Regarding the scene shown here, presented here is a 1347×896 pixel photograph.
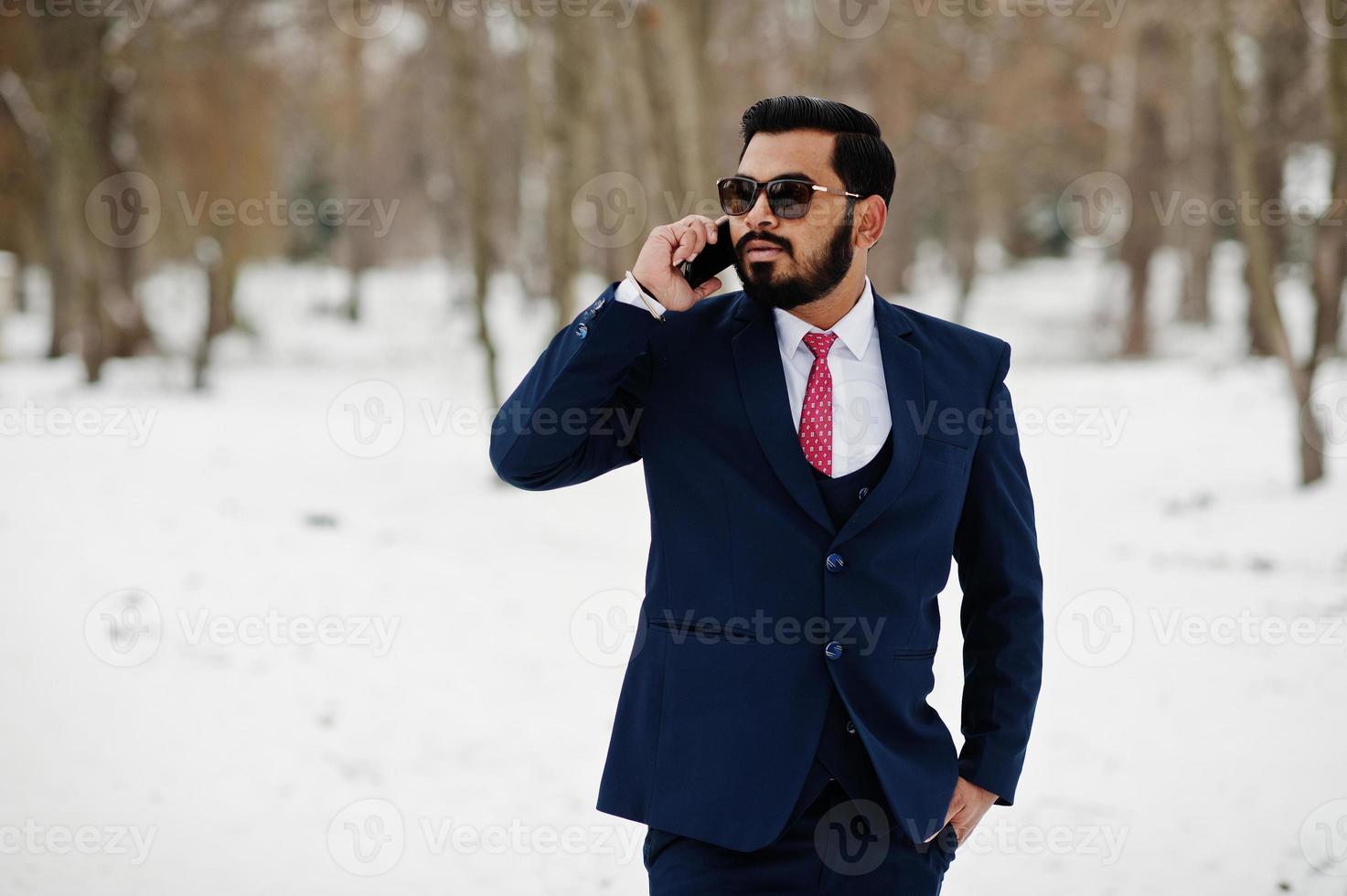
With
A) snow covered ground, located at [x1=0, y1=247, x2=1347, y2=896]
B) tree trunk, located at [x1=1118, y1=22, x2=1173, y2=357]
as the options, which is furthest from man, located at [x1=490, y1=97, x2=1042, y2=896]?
tree trunk, located at [x1=1118, y1=22, x2=1173, y2=357]

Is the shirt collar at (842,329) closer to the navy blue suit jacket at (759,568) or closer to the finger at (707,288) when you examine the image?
the navy blue suit jacket at (759,568)

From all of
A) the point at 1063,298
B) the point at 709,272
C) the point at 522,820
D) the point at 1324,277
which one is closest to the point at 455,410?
the point at 1324,277

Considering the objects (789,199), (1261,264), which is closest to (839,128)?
(789,199)

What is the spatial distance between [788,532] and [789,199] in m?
0.64

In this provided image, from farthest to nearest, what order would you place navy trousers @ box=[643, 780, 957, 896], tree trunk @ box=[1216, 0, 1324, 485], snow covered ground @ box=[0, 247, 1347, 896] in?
tree trunk @ box=[1216, 0, 1324, 485] → snow covered ground @ box=[0, 247, 1347, 896] → navy trousers @ box=[643, 780, 957, 896]

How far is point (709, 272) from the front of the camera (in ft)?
7.80

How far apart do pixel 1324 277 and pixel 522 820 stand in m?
8.29

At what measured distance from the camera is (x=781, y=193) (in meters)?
2.28

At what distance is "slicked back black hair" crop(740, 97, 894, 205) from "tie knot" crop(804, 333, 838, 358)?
11.7 inches

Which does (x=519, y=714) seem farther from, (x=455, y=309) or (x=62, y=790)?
(x=455, y=309)

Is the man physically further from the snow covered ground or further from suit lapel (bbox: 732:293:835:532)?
the snow covered ground

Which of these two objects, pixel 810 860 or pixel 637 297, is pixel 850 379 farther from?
pixel 810 860

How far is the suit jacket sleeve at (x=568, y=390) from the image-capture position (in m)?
2.23

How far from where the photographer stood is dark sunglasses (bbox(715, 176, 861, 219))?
2.27 m
